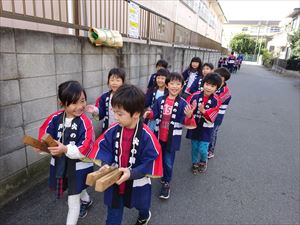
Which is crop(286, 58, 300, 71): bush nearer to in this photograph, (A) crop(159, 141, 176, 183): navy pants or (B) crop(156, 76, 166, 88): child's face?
(B) crop(156, 76, 166, 88): child's face

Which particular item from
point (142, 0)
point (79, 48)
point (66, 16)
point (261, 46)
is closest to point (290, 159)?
point (79, 48)

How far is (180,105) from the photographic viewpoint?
9.50 ft

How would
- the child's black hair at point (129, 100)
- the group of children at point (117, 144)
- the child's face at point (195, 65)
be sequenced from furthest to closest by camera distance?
the child's face at point (195, 65) → the group of children at point (117, 144) → the child's black hair at point (129, 100)

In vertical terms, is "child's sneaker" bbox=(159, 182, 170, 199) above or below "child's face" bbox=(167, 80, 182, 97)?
below

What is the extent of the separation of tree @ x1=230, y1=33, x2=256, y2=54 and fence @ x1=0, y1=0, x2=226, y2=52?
5110 centimetres

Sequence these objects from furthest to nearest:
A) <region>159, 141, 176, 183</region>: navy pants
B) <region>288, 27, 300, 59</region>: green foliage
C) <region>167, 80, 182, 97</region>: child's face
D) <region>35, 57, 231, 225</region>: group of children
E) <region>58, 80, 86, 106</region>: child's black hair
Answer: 1. <region>288, 27, 300, 59</region>: green foliage
2. <region>159, 141, 176, 183</region>: navy pants
3. <region>167, 80, 182, 97</region>: child's face
4. <region>58, 80, 86, 106</region>: child's black hair
5. <region>35, 57, 231, 225</region>: group of children

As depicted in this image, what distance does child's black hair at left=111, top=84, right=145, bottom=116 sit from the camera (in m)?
1.72

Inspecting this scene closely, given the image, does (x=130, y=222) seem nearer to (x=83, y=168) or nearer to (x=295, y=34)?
(x=83, y=168)

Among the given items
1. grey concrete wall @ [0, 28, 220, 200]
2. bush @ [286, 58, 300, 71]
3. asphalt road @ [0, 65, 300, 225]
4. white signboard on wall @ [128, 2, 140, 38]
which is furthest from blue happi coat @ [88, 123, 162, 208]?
bush @ [286, 58, 300, 71]

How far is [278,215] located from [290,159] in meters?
2.00

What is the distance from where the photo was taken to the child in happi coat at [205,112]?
3314mm

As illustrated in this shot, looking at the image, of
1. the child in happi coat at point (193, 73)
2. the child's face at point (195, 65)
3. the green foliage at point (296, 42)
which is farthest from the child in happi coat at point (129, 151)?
the green foliage at point (296, 42)

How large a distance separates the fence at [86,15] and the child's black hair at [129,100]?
1.79m

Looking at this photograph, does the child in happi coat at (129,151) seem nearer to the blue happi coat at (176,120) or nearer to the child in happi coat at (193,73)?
the blue happi coat at (176,120)
